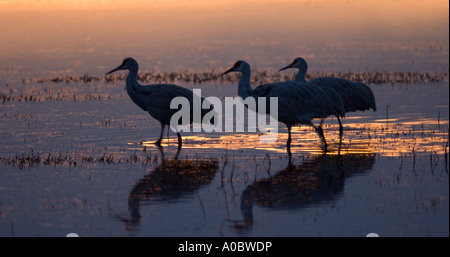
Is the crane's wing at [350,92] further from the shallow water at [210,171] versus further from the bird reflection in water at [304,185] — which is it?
the bird reflection in water at [304,185]

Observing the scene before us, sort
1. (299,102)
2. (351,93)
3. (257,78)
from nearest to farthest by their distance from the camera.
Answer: (299,102) → (351,93) → (257,78)

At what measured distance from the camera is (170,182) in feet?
37.8

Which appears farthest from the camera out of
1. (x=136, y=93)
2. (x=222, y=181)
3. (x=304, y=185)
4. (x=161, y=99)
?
(x=136, y=93)

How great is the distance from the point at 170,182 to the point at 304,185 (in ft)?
6.20

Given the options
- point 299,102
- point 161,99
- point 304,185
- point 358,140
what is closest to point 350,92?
point 358,140

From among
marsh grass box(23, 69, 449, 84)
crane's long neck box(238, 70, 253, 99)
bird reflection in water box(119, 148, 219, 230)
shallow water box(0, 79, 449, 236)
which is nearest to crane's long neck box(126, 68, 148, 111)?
shallow water box(0, 79, 449, 236)

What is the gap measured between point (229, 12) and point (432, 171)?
7645 cm

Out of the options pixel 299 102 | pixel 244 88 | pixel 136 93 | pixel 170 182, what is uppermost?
pixel 244 88

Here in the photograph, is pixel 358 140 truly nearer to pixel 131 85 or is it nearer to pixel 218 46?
pixel 131 85

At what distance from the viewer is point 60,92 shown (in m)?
24.5

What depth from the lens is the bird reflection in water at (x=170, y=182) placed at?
1038 centimetres

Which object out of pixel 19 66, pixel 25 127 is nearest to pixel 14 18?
pixel 19 66

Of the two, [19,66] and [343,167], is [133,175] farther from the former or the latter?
[19,66]

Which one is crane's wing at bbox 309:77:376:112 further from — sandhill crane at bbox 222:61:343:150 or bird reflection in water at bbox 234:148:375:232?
bird reflection in water at bbox 234:148:375:232
